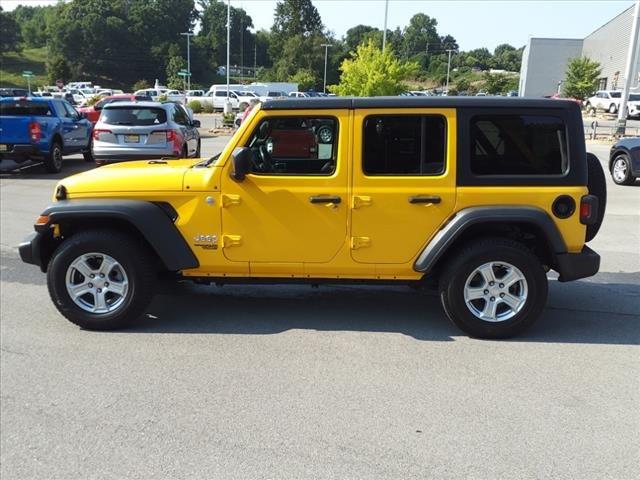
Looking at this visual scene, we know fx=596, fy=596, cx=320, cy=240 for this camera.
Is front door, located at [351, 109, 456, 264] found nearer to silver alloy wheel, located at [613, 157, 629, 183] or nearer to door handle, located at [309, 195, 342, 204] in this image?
door handle, located at [309, 195, 342, 204]

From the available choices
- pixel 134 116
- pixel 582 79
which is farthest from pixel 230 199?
pixel 582 79

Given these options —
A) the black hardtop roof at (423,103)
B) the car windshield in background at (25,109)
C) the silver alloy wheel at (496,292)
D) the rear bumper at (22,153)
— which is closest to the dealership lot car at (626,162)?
the black hardtop roof at (423,103)

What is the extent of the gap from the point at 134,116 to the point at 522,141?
1008 centimetres

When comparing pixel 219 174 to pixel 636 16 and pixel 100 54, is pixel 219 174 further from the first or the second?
pixel 100 54

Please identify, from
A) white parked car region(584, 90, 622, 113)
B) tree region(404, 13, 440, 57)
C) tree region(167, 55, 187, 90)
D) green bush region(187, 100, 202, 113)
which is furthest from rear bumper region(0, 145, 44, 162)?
tree region(404, 13, 440, 57)

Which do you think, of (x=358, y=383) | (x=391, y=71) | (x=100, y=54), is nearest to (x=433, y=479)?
(x=358, y=383)

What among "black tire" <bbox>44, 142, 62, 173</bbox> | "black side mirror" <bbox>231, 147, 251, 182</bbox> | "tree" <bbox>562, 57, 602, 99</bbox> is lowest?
"black tire" <bbox>44, 142, 62, 173</bbox>

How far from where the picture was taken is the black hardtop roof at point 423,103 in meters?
4.42

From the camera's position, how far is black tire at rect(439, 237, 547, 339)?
445 centimetres

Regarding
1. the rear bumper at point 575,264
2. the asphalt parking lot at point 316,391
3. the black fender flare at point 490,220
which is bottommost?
the asphalt parking lot at point 316,391

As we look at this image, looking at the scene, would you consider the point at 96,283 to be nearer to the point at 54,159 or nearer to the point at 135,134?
the point at 135,134

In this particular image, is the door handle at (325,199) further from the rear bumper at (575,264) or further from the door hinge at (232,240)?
the rear bumper at (575,264)

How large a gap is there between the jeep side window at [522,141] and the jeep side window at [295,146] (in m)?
1.08

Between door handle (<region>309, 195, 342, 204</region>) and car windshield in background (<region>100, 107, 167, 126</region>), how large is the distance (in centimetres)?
903
